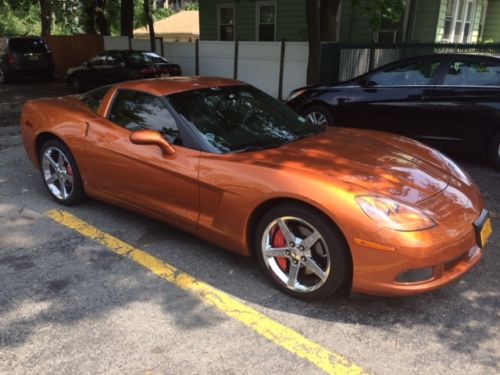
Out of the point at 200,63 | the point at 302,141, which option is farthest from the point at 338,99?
the point at 200,63

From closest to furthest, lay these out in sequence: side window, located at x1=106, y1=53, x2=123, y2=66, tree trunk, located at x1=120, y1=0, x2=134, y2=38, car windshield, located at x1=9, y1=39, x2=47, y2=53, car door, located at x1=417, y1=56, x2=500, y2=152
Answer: car door, located at x1=417, y1=56, x2=500, y2=152 → side window, located at x1=106, y1=53, x2=123, y2=66 → car windshield, located at x1=9, y1=39, x2=47, y2=53 → tree trunk, located at x1=120, y1=0, x2=134, y2=38

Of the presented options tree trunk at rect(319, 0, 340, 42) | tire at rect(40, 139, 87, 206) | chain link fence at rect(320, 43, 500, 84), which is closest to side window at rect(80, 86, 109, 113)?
tire at rect(40, 139, 87, 206)

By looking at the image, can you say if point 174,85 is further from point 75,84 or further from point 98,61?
point 75,84

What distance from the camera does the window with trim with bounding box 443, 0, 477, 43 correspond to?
47.1 feet

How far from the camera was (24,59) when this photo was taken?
17.2 metres

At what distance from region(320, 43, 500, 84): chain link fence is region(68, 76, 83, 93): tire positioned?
8276 mm

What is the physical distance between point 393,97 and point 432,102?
54 centimetres

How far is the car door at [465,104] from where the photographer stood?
595 cm

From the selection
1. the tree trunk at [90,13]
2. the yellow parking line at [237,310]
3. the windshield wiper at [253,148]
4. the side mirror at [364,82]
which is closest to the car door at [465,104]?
the side mirror at [364,82]

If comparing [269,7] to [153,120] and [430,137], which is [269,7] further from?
[153,120]

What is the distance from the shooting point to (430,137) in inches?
252

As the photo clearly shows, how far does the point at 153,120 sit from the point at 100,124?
25.0 inches

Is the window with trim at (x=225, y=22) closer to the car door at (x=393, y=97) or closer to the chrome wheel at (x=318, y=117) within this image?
the chrome wheel at (x=318, y=117)

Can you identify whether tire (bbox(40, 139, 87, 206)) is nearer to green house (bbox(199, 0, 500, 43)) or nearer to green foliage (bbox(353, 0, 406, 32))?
green foliage (bbox(353, 0, 406, 32))
